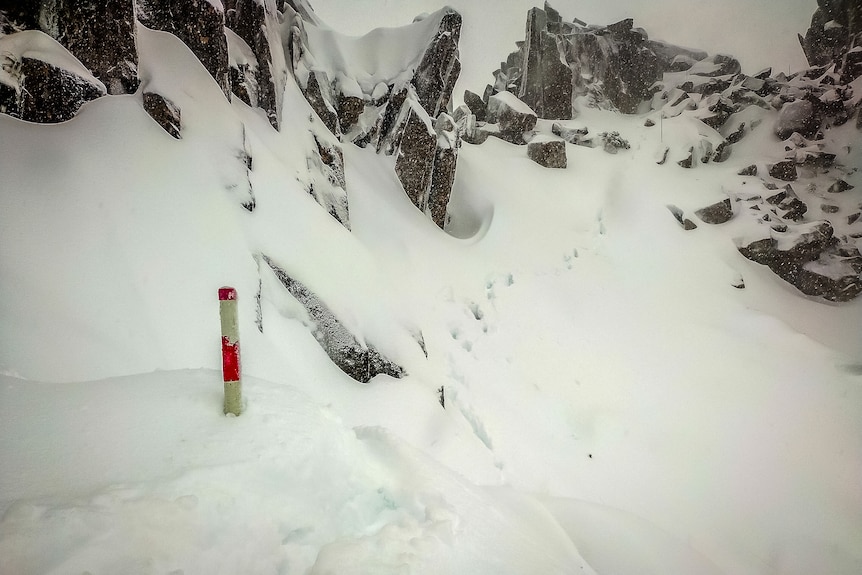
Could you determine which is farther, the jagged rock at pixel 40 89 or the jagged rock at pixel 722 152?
the jagged rock at pixel 722 152

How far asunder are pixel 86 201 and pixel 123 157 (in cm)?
69

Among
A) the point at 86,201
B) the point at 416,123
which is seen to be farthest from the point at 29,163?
the point at 416,123

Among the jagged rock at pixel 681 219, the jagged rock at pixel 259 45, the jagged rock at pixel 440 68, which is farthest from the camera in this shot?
the jagged rock at pixel 681 219

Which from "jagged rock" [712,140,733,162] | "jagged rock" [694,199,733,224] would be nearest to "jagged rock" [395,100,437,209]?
"jagged rock" [694,199,733,224]

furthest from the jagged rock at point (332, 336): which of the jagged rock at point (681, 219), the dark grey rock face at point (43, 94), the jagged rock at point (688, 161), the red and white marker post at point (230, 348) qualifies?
the jagged rock at point (688, 161)

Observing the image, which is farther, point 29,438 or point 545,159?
point 545,159

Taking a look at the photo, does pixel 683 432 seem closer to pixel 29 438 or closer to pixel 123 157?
pixel 29 438

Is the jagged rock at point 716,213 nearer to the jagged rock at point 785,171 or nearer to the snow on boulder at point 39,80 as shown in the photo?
the jagged rock at point 785,171

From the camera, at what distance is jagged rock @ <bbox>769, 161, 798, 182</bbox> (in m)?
19.9

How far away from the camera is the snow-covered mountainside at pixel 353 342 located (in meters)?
1.85

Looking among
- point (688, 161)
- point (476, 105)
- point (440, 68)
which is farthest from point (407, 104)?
point (688, 161)

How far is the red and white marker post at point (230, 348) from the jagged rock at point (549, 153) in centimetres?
1732

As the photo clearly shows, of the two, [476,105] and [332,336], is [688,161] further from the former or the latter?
[332,336]

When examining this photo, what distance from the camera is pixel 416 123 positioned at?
37.7ft
